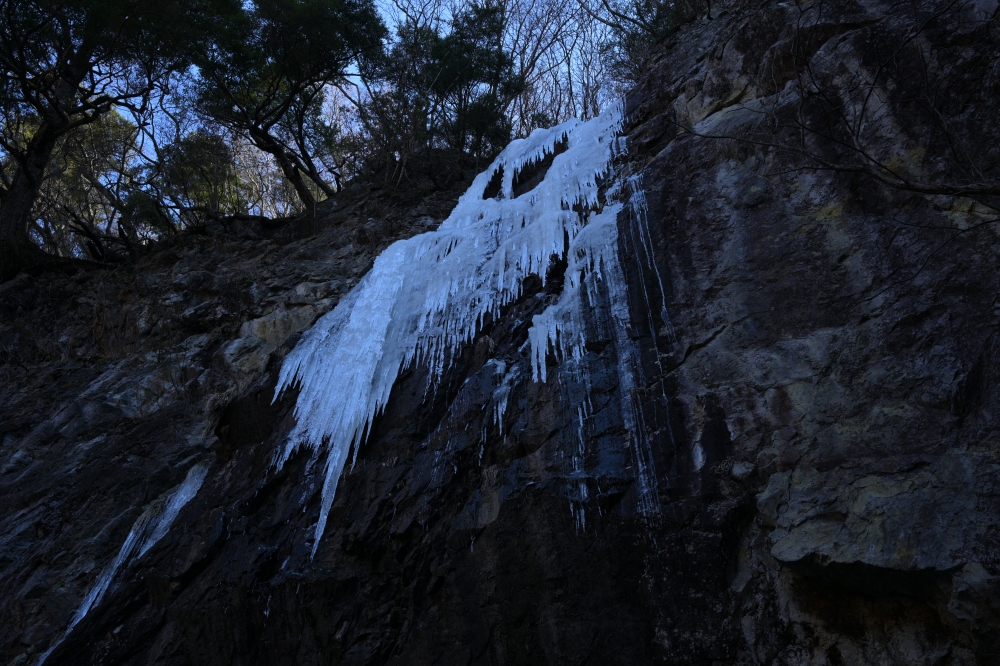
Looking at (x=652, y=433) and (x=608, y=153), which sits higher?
(x=608, y=153)

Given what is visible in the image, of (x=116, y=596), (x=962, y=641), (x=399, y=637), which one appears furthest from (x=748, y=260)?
(x=116, y=596)

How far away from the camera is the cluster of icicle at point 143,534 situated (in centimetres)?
640

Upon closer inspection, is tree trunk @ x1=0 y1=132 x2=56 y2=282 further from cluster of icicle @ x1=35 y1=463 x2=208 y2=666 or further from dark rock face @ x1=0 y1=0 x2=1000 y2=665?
cluster of icicle @ x1=35 y1=463 x2=208 y2=666

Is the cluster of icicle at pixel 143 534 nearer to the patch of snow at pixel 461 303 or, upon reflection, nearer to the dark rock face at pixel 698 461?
the dark rock face at pixel 698 461

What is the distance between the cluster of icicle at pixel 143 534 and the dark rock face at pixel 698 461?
14 centimetres

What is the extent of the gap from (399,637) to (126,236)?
9658mm

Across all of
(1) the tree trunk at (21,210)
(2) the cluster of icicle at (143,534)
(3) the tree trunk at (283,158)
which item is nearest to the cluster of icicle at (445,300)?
(2) the cluster of icicle at (143,534)

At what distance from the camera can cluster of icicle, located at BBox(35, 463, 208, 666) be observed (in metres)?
6.40

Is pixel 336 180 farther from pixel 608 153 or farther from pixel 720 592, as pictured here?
pixel 720 592

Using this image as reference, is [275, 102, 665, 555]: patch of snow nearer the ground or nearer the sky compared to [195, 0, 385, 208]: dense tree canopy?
nearer the ground

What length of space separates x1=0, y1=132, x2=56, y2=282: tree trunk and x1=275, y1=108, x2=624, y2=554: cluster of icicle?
6.97 m

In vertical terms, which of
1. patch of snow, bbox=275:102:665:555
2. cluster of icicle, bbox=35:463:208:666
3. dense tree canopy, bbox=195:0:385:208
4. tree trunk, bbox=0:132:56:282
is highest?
dense tree canopy, bbox=195:0:385:208

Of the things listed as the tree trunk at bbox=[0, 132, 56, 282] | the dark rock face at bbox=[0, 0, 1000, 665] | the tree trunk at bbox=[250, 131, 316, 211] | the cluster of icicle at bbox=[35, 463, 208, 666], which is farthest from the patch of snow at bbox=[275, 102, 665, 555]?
the tree trunk at bbox=[0, 132, 56, 282]

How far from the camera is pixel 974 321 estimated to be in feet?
14.5
